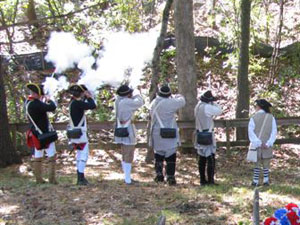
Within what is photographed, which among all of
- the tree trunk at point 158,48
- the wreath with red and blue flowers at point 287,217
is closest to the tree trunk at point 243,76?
the tree trunk at point 158,48

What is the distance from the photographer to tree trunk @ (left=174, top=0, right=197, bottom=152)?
1238cm

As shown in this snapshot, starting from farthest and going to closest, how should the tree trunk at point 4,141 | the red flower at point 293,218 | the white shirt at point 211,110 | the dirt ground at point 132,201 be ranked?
the tree trunk at point 4,141, the white shirt at point 211,110, the dirt ground at point 132,201, the red flower at point 293,218

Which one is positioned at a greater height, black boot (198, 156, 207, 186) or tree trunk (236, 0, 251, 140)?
tree trunk (236, 0, 251, 140)

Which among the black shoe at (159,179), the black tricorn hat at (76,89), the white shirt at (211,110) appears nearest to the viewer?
the black tricorn hat at (76,89)

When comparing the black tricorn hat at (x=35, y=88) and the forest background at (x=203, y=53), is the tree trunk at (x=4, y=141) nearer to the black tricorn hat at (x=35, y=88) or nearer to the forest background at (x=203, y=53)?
the forest background at (x=203, y=53)

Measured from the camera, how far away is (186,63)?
12500 millimetres

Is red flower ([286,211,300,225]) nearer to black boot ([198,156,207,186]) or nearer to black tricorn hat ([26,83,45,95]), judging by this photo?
black boot ([198,156,207,186])

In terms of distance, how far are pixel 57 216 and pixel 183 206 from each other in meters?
1.78

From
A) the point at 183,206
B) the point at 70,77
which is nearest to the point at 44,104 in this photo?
the point at 183,206

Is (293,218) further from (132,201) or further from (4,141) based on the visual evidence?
(4,141)

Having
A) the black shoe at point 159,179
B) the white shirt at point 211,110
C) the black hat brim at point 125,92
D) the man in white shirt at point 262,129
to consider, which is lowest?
the black shoe at point 159,179

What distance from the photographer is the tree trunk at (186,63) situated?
40.6ft

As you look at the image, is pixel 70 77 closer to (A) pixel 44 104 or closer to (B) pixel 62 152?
(B) pixel 62 152

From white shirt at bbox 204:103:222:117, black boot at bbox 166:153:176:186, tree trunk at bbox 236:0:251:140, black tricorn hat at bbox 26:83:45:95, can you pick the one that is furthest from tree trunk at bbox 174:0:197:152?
black tricorn hat at bbox 26:83:45:95
